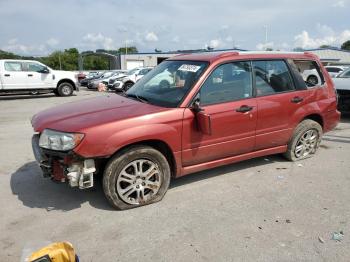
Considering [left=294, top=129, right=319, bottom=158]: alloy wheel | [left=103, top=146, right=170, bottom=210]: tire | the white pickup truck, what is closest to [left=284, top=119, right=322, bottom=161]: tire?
[left=294, top=129, right=319, bottom=158]: alloy wheel

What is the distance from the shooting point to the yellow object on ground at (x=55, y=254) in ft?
8.01

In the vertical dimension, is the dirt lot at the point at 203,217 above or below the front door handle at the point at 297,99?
below

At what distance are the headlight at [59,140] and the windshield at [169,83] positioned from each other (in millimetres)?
1120

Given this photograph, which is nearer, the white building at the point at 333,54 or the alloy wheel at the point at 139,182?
the alloy wheel at the point at 139,182

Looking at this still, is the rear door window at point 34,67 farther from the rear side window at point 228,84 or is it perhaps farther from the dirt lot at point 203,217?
the rear side window at point 228,84

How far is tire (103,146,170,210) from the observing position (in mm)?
3682

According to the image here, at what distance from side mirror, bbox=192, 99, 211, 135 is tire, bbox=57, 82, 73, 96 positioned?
14.0 m

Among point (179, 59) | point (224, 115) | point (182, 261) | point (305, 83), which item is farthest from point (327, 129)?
point (182, 261)

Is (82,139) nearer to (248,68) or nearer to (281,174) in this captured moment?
(248,68)

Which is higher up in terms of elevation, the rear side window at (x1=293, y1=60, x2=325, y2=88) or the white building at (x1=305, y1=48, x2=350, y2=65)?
the white building at (x1=305, y1=48, x2=350, y2=65)

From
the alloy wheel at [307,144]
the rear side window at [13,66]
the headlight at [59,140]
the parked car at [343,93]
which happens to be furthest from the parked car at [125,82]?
the headlight at [59,140]

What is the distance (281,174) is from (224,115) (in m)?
1.39

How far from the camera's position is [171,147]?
399 cm

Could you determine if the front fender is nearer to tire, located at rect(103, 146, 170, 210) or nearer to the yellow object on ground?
tire, located at rect(103, 146, 170, 210)
